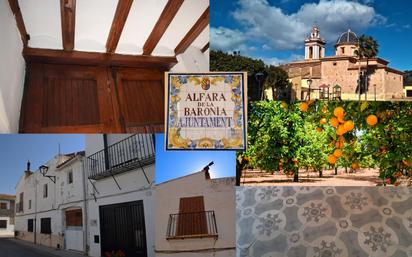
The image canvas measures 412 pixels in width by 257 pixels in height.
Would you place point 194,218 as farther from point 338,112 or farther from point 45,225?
point 338,112

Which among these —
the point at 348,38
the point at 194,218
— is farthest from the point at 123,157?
the point at 348,38

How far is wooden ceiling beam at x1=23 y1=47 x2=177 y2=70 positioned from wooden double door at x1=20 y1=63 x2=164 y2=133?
0.02 meters

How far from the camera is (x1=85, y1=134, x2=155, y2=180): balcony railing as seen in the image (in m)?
2.17

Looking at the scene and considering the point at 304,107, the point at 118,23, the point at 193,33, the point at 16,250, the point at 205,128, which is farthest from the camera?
the point at 304,107

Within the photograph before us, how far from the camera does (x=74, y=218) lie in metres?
2.17

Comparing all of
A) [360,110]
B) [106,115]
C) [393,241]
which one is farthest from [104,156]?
[393,241]

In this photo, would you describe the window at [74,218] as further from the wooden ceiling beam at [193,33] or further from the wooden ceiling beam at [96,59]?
the wooden ceiling beam at [193,33]

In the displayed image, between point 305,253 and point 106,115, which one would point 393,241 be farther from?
point 106,115

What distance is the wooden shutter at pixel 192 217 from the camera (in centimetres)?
218

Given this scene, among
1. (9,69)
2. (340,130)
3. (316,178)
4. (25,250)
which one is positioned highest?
(9,69)

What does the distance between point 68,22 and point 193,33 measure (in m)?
0.55

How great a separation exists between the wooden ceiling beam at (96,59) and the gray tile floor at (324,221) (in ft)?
2.28

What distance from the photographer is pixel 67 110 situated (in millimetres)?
2129

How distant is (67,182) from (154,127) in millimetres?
442
